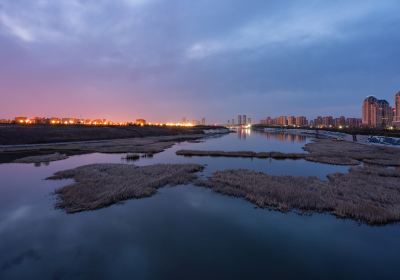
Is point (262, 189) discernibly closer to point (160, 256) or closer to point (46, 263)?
point (160, 256)

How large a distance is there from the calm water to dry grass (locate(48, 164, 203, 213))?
47.0 inches

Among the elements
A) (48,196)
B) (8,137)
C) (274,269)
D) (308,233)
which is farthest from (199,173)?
(8,137)

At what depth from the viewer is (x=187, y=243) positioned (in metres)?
13.9

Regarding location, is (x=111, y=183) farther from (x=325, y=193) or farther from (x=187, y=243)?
(x=325, y=193)

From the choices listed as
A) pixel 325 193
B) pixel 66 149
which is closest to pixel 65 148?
pixel 66 149

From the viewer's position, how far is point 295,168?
118 feet

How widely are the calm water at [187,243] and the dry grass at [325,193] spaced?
1.21m

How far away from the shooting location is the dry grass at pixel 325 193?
17516 millimetres

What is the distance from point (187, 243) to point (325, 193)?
43.7ft

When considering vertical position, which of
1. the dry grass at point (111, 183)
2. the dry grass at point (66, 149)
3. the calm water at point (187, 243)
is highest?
the dry grass at point (66, 149)

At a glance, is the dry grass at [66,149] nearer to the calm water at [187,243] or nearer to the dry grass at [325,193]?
the dry grass at [325,193]

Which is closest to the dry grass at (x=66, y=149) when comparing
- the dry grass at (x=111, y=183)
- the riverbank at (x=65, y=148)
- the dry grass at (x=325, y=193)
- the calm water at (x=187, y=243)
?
the riverbank at (x=65, y=148)

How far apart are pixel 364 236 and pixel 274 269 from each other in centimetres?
654

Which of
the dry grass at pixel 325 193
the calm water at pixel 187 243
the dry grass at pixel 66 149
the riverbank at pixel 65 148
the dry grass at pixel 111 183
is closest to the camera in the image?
the calm water at pixel 187 243
